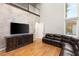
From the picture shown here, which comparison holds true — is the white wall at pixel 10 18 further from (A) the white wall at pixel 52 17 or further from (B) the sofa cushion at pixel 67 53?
(B) the sofa cushion at pixel 67 53

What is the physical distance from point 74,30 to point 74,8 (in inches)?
19.0

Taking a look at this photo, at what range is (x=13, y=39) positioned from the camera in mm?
3760

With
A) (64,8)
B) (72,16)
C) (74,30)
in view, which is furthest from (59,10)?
(74,30)

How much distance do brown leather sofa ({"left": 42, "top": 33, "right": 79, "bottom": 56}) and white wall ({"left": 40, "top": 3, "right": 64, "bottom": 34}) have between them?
132mm

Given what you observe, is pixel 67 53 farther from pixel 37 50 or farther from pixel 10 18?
pixel 10 18

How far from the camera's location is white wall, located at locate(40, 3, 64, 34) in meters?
2.62

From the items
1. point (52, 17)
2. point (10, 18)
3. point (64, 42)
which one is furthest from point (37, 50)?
point (10, 18)

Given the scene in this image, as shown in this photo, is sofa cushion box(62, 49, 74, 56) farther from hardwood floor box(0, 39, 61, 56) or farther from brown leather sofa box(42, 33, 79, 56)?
hardwood floor box(0, 39, 61, 56)

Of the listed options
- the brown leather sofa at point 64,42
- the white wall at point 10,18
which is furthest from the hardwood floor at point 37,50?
the white wall at point 10,18

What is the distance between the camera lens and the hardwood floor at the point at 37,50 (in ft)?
8.68

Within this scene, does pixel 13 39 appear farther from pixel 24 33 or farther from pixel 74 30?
pixel 74 30

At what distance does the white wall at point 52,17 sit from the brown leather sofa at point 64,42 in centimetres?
13

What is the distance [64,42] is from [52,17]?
0.63 meters

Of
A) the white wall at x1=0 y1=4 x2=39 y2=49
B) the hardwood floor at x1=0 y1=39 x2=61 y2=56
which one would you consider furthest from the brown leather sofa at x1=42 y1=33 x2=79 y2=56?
the white wall at x1=0 y1=4 x2=39 y2=49
